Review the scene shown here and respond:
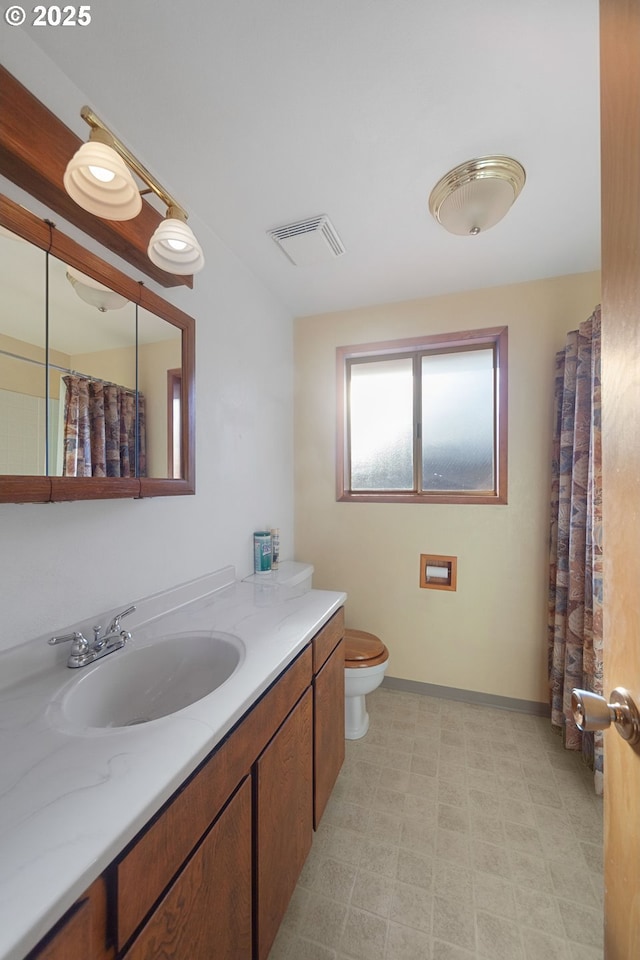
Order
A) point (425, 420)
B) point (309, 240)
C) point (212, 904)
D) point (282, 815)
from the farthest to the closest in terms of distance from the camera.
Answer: point (425, 420), point (309, 240), point (282, 815), point (212, 904)

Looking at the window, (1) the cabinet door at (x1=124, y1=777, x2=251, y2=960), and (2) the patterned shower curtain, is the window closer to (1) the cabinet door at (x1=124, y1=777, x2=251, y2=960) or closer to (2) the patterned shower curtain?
(2) the patterned shower curtain

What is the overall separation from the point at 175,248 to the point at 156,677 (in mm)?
1298

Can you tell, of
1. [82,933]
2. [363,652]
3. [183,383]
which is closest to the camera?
[82,933]

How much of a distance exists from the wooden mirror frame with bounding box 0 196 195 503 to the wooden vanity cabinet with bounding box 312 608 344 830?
781 mm

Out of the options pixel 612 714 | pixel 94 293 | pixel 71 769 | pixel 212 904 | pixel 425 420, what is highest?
pixel 94 293

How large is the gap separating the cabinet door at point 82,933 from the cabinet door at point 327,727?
2.67ft

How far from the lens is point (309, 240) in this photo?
63.7 inches

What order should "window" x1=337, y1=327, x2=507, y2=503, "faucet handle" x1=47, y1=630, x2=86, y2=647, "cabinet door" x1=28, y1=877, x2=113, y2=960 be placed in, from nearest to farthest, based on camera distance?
"cabinet door" x1=28, y1=877, x2=113, y2=960 → "faucet handle" x1=47, y1=630, x2=86, y2=647 → "window" x1=337, y1=327, x2=507, y2=503

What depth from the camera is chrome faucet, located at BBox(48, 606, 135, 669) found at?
94cm

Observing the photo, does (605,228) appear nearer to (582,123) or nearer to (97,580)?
(582,123)

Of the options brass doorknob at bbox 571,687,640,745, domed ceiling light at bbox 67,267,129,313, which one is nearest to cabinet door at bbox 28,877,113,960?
brass doorknob at bbox 571,687,640,745

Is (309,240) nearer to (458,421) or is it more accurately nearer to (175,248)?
(175,248)

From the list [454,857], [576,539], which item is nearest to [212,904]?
[454,857]

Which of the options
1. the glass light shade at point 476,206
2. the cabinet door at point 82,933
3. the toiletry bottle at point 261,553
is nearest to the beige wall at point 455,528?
the toiletry bottle at point 261,553
